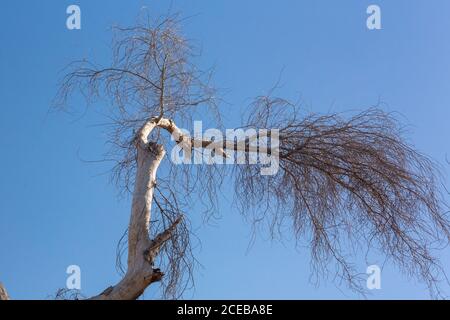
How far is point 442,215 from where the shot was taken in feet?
21.4

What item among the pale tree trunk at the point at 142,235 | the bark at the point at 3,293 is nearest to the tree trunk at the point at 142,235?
the pale tree trunk at the point at 142,235

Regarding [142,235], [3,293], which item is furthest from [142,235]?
[3,293]

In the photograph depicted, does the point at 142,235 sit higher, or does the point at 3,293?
the point at 142,235

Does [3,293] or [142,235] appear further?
[142,235]

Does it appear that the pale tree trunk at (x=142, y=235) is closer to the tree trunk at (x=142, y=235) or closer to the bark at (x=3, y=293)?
the tree trunk at (x=142, y=235)

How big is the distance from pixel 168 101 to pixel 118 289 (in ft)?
7.12

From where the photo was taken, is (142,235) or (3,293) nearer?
(3,293)

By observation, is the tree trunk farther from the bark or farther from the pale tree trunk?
the bark

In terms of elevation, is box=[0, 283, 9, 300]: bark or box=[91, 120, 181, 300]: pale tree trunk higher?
box=[91, 120, 181, 300]: pale tree trunk

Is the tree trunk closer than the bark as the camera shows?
No

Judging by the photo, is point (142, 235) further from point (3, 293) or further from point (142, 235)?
point (3, 293)

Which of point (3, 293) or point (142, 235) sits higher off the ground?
point (142, 235)

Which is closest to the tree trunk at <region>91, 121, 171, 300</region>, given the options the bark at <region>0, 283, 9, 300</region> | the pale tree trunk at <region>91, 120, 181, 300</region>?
the pale tree trunk at <region>91, 120, 181, 300</region>
